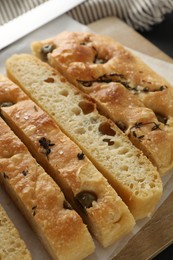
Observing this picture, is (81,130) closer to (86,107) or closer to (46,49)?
(86,107)

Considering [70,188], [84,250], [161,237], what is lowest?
[161,237]

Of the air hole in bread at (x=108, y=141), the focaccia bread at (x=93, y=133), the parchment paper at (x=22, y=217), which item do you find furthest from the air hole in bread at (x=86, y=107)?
the parchment paper at (x=22, y=217)

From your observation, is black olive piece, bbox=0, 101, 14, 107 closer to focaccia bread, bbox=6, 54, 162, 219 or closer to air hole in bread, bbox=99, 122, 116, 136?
focaccia bread, bbox=6, 54, 162, 219

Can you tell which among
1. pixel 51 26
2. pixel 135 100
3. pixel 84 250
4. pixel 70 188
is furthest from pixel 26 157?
pixel 51 26

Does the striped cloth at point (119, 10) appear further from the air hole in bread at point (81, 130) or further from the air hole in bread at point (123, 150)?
the air hole in bread at point (123, 150)

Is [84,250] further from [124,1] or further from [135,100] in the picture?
[124,1]

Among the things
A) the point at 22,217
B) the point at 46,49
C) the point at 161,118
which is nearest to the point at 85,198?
the point at 22,217
